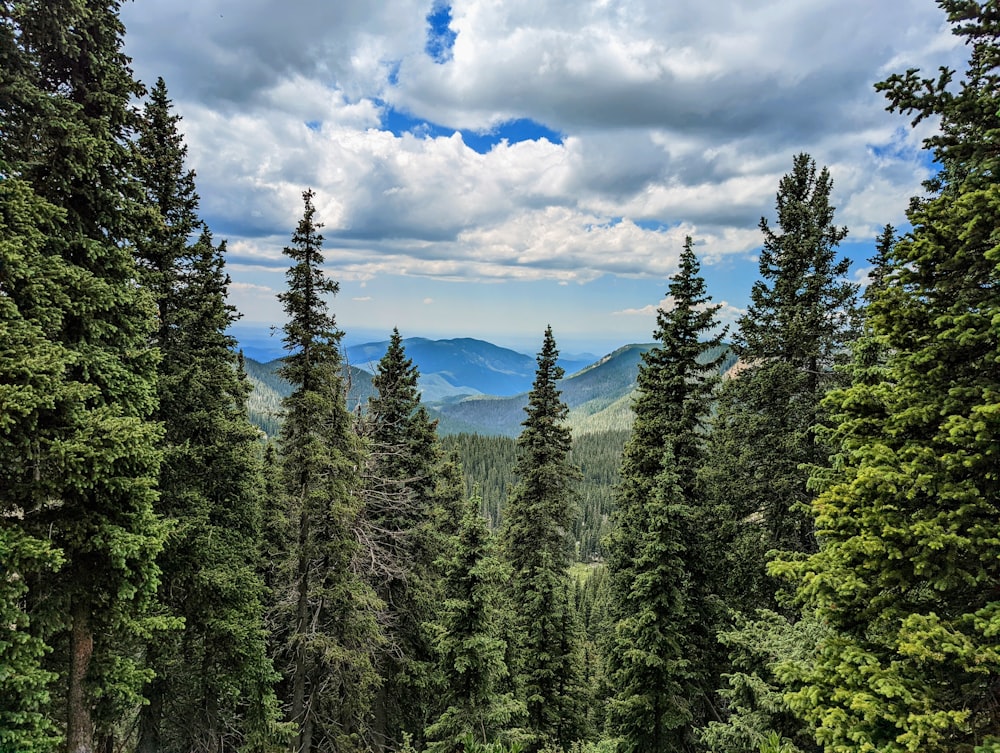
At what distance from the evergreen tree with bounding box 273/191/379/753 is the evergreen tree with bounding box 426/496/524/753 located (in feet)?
8.71

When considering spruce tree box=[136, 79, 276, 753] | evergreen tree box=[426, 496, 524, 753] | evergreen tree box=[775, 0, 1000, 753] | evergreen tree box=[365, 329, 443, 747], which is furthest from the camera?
evergreen tree box=[365, 329, 443, 747]

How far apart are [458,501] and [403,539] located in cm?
403

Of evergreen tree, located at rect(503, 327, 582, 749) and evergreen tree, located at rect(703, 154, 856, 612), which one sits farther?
evergreen tree, located at rect(503, 327, 582, 749)

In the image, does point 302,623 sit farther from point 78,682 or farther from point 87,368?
point 87,368

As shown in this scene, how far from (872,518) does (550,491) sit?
49.1ft

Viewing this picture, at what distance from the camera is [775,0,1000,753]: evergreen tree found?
5.45 m

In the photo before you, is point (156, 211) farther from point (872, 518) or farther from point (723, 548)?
point (723, 548)

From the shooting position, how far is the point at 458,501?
842 inches

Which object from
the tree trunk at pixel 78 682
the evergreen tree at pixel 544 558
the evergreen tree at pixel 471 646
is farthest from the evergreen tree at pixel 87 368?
the evergreen tree at pixel 544 558

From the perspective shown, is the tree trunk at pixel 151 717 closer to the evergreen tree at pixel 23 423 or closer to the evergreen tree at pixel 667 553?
the evergreen tree at pixel 23 423

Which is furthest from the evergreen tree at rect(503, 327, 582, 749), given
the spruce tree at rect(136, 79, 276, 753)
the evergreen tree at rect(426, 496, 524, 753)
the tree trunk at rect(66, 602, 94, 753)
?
the tree trunk at rect(66, 602, 94, 753)

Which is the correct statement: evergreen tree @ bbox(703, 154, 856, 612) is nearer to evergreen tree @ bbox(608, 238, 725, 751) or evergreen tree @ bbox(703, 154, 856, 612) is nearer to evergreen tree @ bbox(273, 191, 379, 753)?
evergreen tree @ bbox(608, 238, 725, 751)

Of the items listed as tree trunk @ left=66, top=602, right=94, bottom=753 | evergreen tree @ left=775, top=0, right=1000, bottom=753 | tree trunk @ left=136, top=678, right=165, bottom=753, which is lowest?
tree trunk @ left=136, top=678, right=165, bottom=753

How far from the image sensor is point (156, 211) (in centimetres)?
962
